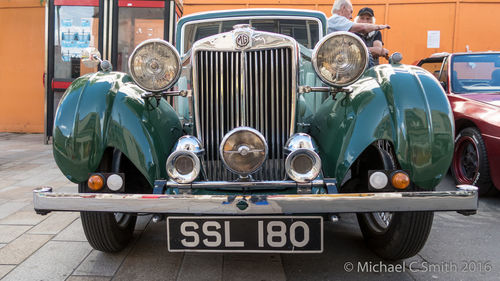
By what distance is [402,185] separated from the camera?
1981 millimetres

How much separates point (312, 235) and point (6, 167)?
→ 16.5 feet

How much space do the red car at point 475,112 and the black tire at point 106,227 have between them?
3323 millimetres

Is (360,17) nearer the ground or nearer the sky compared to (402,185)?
nearer the sky

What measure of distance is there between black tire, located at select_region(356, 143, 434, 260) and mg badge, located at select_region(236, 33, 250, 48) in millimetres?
972

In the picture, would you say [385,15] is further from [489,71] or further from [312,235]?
[312,235]

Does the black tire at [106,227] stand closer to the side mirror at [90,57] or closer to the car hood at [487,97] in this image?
the side mirror at [90,57]

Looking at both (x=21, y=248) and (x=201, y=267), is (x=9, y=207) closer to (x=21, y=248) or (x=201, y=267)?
(x=21, y=248)

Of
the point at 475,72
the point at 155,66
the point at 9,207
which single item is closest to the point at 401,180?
the point at 155,66

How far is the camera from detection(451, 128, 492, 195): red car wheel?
381 centimetres

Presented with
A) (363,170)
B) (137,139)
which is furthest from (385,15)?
(137,139)

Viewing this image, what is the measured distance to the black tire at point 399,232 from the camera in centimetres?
216

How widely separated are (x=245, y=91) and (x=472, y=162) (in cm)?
297

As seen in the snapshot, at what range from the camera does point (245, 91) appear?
232 centimetres

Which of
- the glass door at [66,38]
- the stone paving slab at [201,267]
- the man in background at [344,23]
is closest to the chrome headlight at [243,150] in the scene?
the stone paving slab at [201,267]
